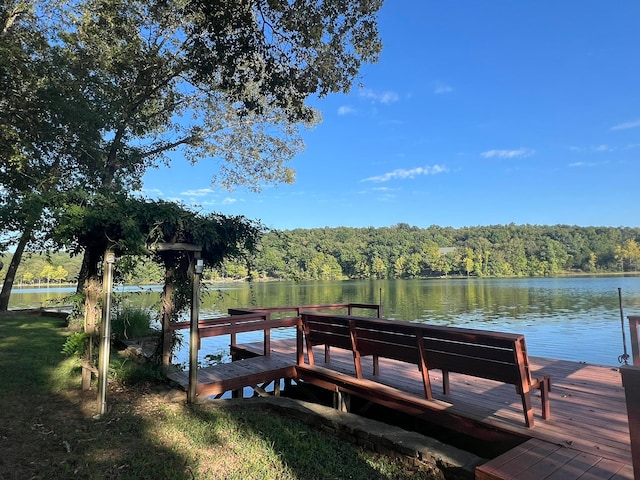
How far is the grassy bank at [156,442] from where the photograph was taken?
10.0ft

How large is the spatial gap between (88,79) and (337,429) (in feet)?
33.5

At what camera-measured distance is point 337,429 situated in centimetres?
388

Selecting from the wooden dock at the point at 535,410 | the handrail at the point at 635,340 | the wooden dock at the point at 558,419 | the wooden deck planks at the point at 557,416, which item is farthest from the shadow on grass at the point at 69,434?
the handrail at the point at 635,340

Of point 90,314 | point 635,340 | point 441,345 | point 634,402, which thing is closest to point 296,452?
point 441,345

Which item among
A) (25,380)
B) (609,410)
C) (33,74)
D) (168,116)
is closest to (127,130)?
(168,116)

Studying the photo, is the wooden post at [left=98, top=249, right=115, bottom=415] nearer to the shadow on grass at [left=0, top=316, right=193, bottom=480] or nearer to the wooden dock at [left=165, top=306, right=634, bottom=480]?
the shadow on grass at [left=0, top=316, right=193, bottom=480]

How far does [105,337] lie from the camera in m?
4.39

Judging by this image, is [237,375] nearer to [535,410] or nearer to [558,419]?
[535,410]

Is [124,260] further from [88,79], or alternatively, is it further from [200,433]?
[88,79]

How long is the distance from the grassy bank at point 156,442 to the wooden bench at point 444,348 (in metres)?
1.00

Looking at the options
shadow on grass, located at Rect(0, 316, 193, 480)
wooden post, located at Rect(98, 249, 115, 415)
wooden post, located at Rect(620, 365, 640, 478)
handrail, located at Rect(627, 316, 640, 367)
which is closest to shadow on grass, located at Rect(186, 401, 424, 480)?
shadow on grass, located at Rect(0, 316, 193, 480)

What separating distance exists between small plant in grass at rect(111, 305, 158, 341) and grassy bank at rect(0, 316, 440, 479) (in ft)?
Answer: 11.5

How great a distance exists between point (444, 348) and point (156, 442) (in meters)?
2.69

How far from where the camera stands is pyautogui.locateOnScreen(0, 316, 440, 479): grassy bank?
305cm
